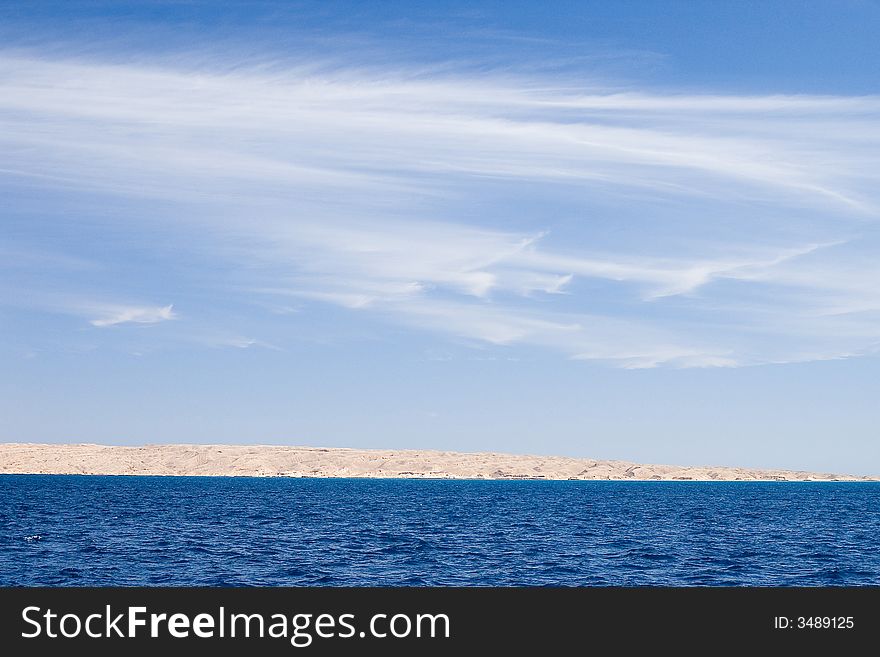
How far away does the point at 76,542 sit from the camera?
7781cm

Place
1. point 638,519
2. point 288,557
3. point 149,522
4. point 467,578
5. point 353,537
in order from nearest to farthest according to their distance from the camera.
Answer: point 467,578, point 288,557, point 353,537, point 149,522, point 638,519

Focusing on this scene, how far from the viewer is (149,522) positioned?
104375mm

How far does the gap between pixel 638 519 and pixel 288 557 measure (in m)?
68.1

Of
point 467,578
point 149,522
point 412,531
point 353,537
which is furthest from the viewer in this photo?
point 149,522

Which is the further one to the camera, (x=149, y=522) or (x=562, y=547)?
(x=149, y=522)

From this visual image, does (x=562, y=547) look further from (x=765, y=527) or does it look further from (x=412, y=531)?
(x=765, y=527)
